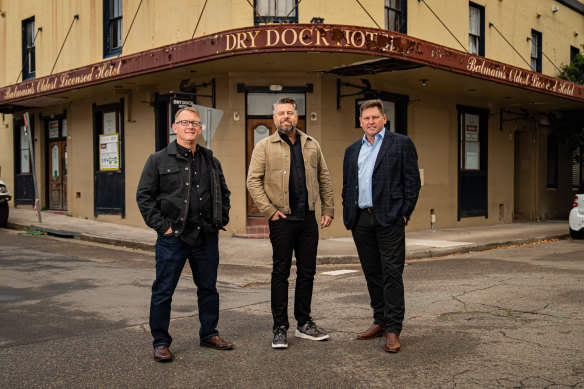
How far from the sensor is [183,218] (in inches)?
175

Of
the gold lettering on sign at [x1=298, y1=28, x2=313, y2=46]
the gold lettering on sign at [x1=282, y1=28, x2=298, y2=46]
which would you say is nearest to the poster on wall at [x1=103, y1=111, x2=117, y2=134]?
the gold lettering on sign at [x1=282, y1=28, x2=298, y2=46]

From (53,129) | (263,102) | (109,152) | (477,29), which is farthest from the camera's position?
(53,129)

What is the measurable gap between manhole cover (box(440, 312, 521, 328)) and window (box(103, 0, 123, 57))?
12.9 m

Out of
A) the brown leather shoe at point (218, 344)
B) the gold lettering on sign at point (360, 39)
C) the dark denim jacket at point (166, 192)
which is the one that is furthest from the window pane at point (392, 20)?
the brown leather shoe at point (218, 344)

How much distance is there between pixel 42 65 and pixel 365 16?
34.5 feet

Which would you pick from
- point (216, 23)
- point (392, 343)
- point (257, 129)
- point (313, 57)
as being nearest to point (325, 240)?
point (257, 129)

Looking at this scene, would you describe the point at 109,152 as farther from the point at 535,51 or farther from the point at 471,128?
the point at 535,51

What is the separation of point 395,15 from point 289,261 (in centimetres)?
1107

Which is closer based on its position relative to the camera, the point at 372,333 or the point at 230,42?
the point at 372,333

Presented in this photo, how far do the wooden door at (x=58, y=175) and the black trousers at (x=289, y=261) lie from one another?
1486 cm

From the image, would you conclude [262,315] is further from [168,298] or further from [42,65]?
[42,65]

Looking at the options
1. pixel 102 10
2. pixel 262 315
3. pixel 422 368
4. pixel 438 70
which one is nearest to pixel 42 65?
pixel 102 10

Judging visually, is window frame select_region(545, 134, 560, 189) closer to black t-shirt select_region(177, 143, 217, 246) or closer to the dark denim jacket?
black t-shirt select_region(177, 143, 217, 246)

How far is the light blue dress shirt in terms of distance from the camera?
491 cm
